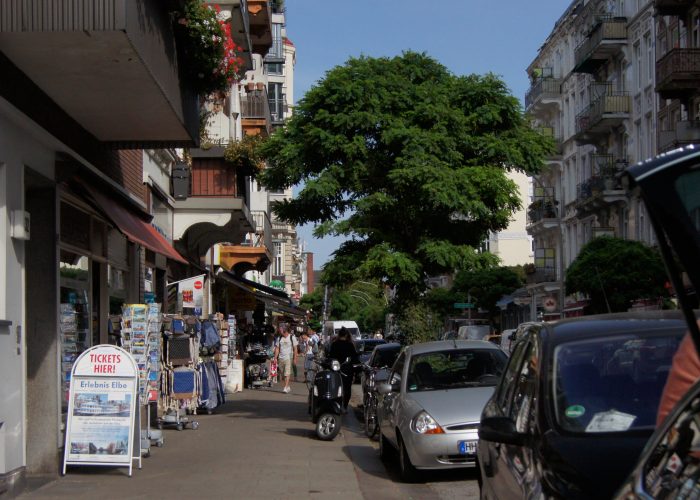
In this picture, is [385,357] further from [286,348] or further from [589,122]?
[589,122]

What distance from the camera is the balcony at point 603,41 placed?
49219mm

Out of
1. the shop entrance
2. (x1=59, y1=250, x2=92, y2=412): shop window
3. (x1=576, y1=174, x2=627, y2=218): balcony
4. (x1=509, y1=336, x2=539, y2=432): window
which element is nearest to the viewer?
(x1=509, y1=336, x2=539, y2=432): window

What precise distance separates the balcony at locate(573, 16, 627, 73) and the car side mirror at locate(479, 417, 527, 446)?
4578cm

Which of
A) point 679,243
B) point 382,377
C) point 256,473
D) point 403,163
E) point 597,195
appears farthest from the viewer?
point 597,195

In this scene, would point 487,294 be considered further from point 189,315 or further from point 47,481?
point 47,481

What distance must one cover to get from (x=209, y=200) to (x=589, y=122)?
30.0 meters

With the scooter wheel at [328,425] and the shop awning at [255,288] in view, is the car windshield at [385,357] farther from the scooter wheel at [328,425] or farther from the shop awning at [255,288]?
the shop awning at [255,288]

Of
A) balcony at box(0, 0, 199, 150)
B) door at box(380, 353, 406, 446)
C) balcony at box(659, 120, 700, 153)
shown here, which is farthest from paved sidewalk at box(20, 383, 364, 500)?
balcony at box(659, 120, 700, 153)

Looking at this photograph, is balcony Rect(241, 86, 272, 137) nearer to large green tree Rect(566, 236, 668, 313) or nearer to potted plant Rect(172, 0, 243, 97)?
large green tree Rect(566, 236, 668, 313)

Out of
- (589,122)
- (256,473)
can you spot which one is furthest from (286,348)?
(589,122)

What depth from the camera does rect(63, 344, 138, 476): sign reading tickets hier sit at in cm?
1194

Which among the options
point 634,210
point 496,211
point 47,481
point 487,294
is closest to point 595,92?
point 634,210

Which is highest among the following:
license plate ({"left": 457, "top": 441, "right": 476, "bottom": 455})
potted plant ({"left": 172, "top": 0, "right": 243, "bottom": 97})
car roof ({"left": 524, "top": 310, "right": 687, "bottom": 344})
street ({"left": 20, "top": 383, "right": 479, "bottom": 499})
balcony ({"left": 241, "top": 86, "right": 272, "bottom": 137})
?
balcony ({"left": 241, "top": 86, "right": 272, "bottom": 137})

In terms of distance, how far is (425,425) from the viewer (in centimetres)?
1227
